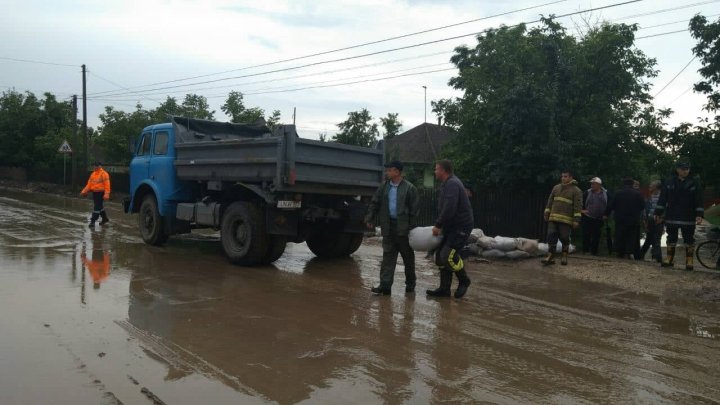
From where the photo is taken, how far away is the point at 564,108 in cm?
1252

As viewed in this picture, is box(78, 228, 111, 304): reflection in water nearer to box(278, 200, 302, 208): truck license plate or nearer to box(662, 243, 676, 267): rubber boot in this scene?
box(278, 200, 302, 208): truck license plate

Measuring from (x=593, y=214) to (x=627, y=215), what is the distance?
592mm

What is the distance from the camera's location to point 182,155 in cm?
1058

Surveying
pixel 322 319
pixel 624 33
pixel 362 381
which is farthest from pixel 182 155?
pixel 624 33

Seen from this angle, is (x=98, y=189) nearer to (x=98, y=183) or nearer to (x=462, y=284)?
(x=98, y=183)

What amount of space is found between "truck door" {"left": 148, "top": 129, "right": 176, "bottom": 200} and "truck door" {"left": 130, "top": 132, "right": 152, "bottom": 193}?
0.21 metres

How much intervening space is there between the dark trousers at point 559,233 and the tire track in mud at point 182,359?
21.6ft

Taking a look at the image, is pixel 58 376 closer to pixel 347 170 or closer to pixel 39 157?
pixel 347 170

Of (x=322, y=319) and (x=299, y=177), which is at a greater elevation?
(x=299, y=177)

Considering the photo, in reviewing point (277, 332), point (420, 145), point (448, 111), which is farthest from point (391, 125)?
point (277, 332)

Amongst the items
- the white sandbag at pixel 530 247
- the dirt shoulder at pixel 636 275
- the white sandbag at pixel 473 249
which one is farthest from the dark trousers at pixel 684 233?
the white sandbag at pixel 473 249

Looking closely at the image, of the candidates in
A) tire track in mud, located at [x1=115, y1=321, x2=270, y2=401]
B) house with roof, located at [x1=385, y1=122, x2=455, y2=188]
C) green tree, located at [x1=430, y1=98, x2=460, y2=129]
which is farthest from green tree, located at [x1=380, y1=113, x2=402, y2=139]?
tire track in mud, located at [x1=115, y1=321, x2=270, y2=401]

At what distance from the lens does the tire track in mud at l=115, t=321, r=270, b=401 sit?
409 cm

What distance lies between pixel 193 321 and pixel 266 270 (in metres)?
3.21
